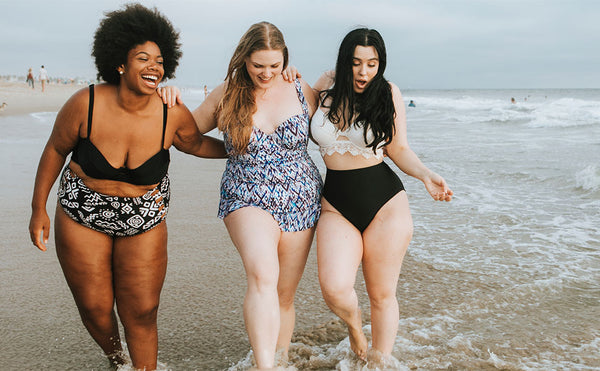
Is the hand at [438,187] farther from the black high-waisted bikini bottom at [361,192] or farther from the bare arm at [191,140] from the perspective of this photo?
the bare arm at [191,140]

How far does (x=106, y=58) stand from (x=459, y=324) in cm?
306

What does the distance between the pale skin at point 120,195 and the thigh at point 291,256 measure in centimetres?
69

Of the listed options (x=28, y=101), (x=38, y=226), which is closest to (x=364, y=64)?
(x=38, y=226)

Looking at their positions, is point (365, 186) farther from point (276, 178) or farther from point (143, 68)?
point (143, 68)

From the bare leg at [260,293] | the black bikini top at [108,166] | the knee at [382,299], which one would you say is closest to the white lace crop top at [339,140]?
the bare leg at [260,293]

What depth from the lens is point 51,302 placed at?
4.16 meters

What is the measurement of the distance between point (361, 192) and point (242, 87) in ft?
3.16

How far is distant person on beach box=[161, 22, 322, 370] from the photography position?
3.13 meters

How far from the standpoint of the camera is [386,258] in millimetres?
3266

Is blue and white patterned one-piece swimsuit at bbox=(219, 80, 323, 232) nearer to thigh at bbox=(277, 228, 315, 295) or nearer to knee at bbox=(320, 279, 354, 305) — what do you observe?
thigh at bbox=(277, 228, 315, 295)

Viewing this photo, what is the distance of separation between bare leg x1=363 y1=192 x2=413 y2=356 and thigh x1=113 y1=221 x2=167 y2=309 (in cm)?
122

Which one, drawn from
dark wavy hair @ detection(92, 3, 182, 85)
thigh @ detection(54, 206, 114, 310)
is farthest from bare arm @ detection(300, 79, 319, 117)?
thigh @ detection(54, 206, 114, 310)

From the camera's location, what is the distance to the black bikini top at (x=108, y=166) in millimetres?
2729

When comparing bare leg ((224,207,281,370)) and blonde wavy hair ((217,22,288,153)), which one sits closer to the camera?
bare leg ((224,207,281,370))
